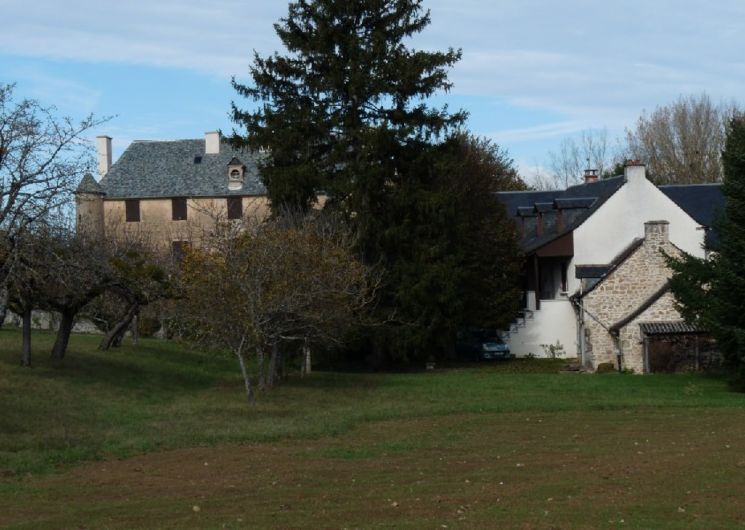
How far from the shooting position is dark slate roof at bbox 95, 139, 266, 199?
207 feet

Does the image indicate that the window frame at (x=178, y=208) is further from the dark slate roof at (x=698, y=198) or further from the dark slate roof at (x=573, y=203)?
the dark slate roof at (x=698, y=198)

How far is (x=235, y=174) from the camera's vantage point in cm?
6297

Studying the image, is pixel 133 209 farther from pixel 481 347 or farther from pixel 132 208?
pixel 481 347

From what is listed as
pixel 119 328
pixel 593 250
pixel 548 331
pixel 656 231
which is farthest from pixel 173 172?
pixel 656 231

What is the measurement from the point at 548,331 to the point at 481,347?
3158mm

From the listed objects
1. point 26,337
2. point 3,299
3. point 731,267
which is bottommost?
point 26,337

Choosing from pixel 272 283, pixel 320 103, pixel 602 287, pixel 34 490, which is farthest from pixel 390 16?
pixel 34 490

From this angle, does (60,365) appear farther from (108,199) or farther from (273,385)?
(108,199)

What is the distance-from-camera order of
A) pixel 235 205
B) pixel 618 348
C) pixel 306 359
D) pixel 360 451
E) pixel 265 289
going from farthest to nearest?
1. pixel 235 205
2. pixel 618 348
3. pixel 306 359
4. pixel 265 289
5. pixel 360 451

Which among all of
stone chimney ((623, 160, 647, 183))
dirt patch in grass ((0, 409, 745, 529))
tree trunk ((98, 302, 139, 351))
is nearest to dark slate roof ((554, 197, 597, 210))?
stone chimney ((623, 160, 647, 183))

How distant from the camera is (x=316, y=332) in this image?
32312mm

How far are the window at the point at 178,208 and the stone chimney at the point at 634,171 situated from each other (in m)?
27.3

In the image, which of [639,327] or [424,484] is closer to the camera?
[424,484]

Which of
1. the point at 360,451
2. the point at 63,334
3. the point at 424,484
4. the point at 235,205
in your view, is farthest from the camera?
the point at 235,205
